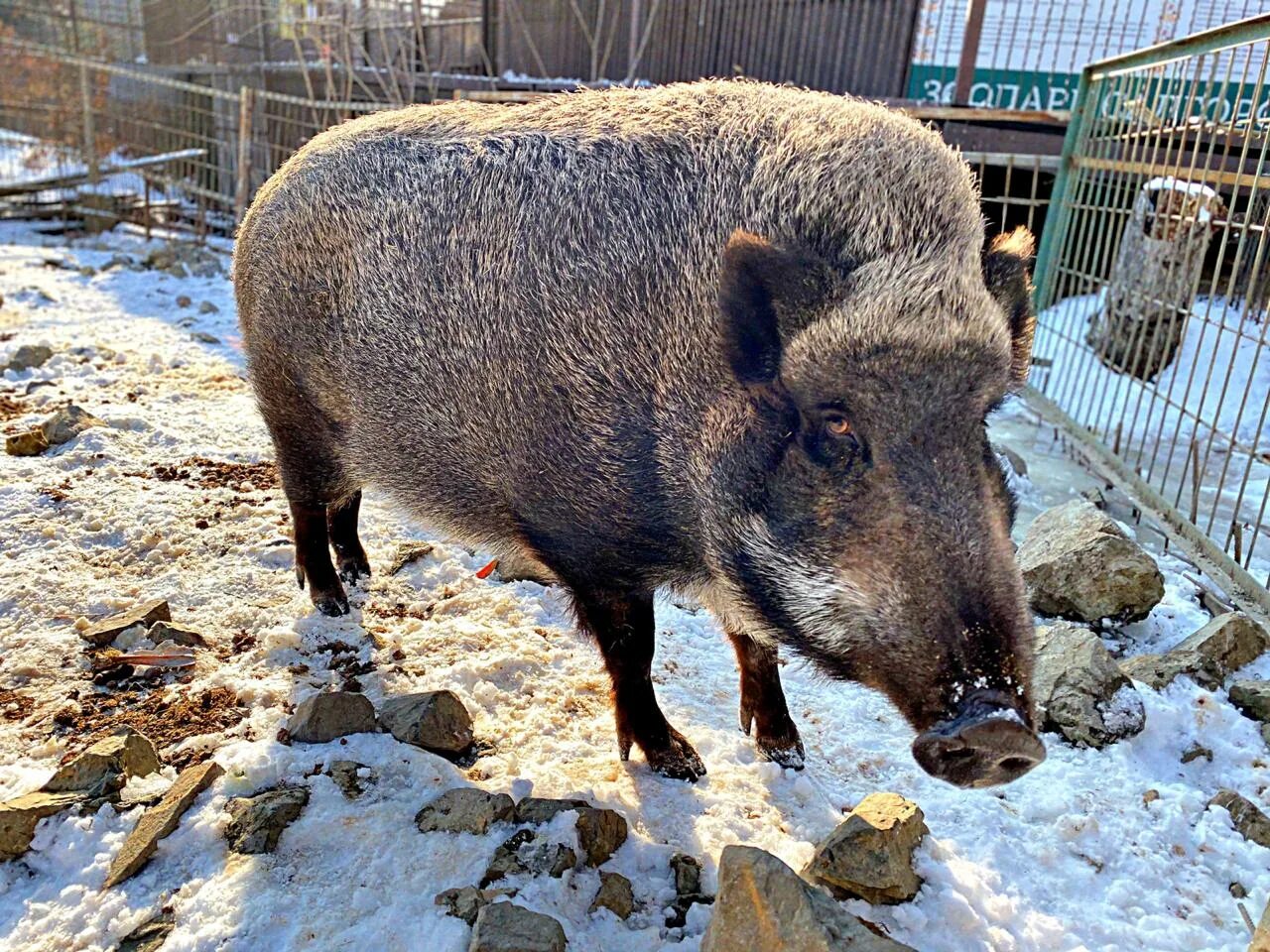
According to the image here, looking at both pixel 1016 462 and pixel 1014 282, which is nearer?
pixel 1014 282

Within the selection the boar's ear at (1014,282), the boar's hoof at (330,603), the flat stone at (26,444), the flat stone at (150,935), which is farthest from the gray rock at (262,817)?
the flat stone at (26,444)

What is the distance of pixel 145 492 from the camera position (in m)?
3.91

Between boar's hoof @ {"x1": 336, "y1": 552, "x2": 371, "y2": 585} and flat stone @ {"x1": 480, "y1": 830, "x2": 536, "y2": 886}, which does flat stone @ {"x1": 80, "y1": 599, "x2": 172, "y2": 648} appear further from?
flat stone @ {"x1": 480, "y1": 830, "x2": 536, "y2": 886}

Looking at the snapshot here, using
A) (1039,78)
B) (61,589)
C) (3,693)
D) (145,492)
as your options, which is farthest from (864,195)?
(1039,78)

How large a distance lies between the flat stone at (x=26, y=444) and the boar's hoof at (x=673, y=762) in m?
3.30

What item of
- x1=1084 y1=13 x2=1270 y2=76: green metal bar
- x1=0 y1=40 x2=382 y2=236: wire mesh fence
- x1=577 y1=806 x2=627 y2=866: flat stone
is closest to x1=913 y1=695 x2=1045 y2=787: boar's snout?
x1=577 y1=806 x2=627 y2=866: flat stone

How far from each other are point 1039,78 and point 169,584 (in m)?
10.0

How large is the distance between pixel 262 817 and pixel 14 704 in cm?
101

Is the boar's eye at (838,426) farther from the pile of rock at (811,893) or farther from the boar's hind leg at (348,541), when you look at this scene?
the boar's hind leg at (348,541)

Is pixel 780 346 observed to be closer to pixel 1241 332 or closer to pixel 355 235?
pixel 355 235

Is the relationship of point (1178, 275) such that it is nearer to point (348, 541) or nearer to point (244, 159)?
point (348, 541)

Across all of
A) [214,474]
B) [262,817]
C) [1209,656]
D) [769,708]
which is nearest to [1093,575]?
[1209,656]

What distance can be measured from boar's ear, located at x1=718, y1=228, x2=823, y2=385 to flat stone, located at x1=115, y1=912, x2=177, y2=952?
1691mm

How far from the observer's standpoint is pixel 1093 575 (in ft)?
11.4
